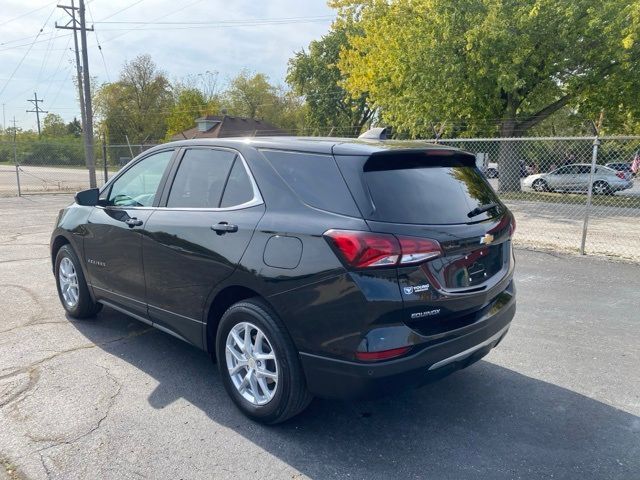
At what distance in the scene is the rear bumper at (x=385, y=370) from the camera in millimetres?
2570

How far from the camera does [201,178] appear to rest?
11.8 ft

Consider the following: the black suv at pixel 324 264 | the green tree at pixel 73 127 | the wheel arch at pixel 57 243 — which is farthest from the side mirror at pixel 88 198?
the green tree at pixel 73 127

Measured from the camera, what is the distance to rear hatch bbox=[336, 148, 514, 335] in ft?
8.58

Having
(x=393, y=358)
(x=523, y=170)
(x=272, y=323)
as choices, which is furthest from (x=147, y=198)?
(x=523, y=170)

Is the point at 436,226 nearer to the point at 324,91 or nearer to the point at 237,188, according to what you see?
the point at 237,188

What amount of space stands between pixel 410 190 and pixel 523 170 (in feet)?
48.2

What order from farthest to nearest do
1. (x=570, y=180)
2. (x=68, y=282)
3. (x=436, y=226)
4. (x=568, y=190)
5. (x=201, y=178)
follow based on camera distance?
(x=568, y=190), (x=570, y=180), (x=68, y=282), (x=201, y=178), (x=436, y=226)

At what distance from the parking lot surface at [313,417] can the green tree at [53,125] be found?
81.3 m

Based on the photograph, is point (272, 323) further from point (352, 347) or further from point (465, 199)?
point (465, 199)

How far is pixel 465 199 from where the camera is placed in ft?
10.3

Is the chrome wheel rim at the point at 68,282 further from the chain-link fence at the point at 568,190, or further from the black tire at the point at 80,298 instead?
the chain-link fence at the point at 568,190

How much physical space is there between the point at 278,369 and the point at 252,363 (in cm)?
27

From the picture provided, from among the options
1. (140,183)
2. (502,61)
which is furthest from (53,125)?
(140,183)

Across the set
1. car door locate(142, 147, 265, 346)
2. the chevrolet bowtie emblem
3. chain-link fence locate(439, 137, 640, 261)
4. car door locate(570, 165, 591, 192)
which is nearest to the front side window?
car door locate(142, 147, 265, 346)
